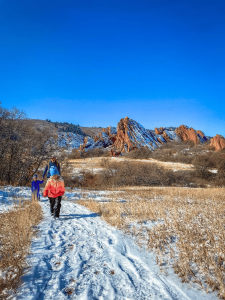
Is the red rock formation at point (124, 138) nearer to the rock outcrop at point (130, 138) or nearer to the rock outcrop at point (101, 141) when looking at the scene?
the rock outcrop at point (130, 138)

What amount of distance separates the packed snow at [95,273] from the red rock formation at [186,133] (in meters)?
142

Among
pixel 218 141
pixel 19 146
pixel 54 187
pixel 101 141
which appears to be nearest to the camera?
pixel 54 187

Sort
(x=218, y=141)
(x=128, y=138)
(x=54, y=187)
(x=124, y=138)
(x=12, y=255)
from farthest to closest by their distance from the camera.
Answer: (x=124, y=138) < (x=128, y=138) < (x=218, y=141) < (x=54, y=187) < (x=12, y=255)

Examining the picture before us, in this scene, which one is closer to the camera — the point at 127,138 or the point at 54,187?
the point at 54,187

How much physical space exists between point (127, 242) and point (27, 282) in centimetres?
222

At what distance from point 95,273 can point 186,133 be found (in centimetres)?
15022

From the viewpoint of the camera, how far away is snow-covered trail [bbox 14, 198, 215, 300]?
7.30 feet

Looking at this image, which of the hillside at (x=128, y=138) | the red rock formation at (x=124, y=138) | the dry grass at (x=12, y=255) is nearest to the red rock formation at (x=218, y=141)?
the hillside at (x=128, y=138)

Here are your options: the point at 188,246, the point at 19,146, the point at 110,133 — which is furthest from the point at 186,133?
the point at 188,246

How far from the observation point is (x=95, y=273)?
2.72m

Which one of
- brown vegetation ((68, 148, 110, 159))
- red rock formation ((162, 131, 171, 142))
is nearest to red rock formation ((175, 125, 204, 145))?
red rock formation ((162, 131, 171, 142))

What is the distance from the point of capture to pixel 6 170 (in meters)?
19.2

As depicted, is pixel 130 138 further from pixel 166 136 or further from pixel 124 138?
pixel 166 136

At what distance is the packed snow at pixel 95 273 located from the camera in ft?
7.29
